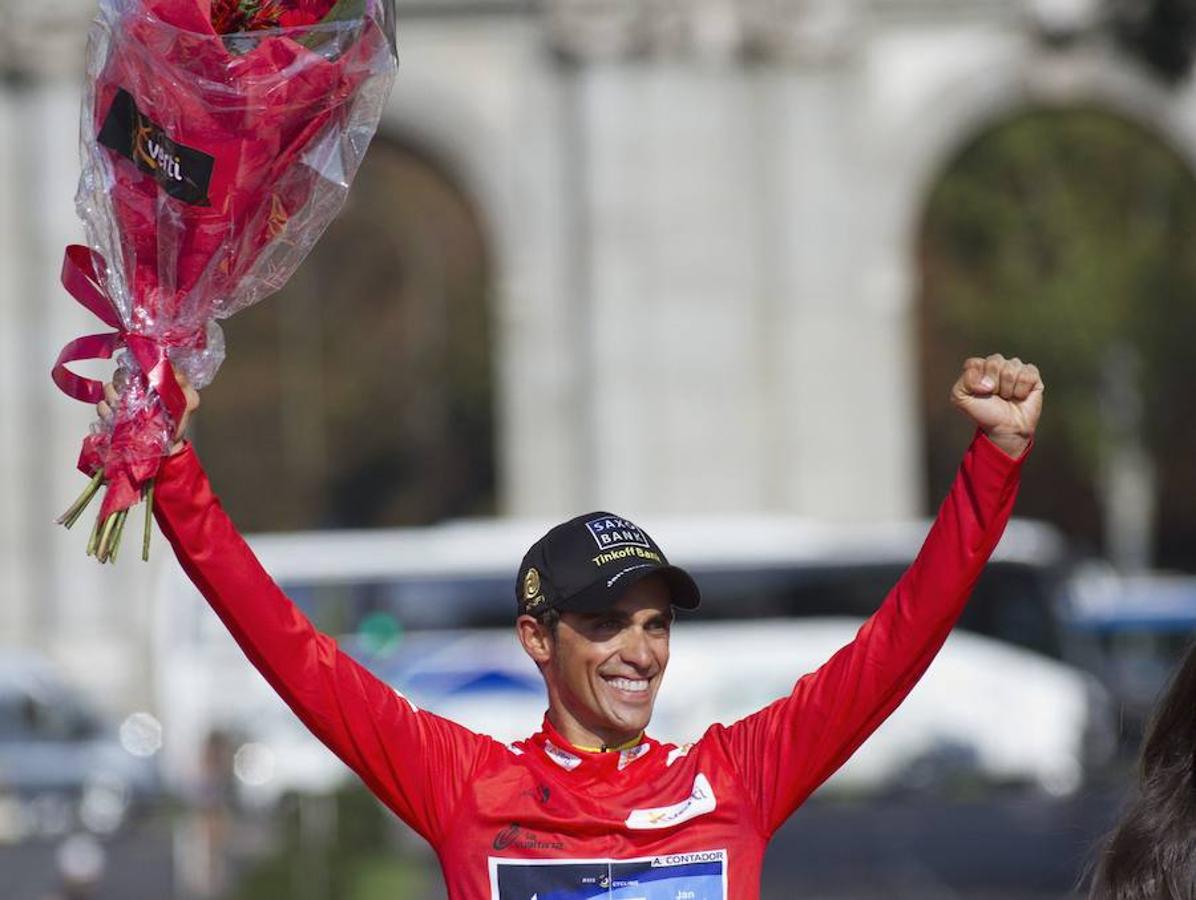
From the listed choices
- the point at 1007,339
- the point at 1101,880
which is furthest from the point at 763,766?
the point at 1007,339

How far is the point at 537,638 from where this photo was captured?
13.4 feet

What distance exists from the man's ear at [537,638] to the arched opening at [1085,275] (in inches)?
1423

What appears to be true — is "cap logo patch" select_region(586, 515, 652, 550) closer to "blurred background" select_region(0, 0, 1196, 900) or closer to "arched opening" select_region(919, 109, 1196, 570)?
"blurred background" select_region(0, 0, 1196, 900)

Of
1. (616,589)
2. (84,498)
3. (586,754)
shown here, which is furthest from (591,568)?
(84,498)

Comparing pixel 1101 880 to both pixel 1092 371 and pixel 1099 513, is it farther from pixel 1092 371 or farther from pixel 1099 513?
pixel 1099 513

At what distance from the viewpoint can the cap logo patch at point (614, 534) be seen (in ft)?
13.1

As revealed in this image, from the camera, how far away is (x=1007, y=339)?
41.6 metres

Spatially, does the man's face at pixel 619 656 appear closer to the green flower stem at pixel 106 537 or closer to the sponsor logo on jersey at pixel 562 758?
the sponsor logo on jersey at pixel 562 758

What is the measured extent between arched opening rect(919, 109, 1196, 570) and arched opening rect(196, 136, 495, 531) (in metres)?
14.0

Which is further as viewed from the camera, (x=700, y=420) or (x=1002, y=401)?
(x=700, y=420)

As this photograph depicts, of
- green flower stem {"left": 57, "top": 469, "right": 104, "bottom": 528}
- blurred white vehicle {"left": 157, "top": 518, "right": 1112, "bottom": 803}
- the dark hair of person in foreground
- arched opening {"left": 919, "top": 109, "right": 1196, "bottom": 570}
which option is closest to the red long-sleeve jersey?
green flower stem {"left": 57, "top": 469, "right": 104, "bottom": 528}

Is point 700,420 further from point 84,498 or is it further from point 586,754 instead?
point 84,498

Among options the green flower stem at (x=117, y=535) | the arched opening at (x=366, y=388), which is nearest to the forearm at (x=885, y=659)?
the green flower stem at (x=117, y=535)

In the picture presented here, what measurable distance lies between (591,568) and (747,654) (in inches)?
861
